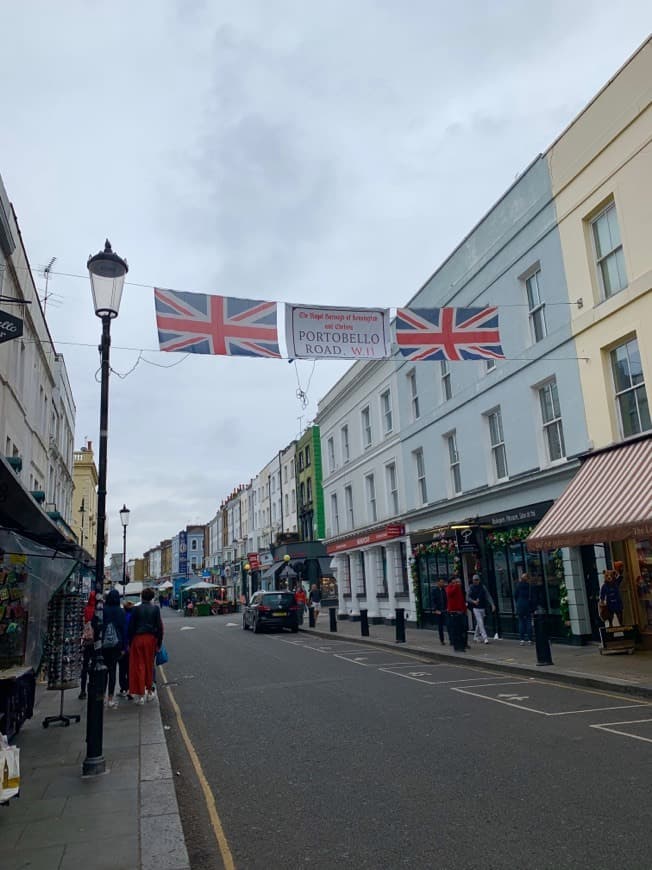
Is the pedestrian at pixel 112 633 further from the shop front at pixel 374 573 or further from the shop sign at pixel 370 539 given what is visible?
the shop sign at pixel 370 539

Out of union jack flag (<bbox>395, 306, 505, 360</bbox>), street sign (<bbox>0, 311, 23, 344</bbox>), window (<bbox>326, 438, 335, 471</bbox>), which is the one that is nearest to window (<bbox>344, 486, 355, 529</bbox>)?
window (<bbox>326, 438, 335, 471</bbox>)

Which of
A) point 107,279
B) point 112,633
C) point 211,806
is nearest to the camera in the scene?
point 211,806

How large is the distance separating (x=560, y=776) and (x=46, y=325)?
66.3 feet

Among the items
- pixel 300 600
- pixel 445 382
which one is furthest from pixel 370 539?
pixel 300 600

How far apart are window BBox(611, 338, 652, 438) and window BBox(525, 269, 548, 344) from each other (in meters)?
2.73

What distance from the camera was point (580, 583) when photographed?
15680mm

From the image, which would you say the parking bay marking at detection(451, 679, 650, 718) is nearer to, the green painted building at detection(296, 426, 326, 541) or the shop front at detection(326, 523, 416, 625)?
the shop front at detection(326, 523, 416, 625)

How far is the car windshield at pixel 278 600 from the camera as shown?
88.1ft

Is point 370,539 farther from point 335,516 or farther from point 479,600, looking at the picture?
point 479,600

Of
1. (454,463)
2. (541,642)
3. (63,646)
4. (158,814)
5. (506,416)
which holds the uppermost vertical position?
(506,416)

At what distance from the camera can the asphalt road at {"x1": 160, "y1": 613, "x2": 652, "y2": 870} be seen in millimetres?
4656

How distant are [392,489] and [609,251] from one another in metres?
14.3

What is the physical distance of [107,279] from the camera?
808 centimetres

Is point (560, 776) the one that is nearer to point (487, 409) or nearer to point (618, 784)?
point (618, 784)
